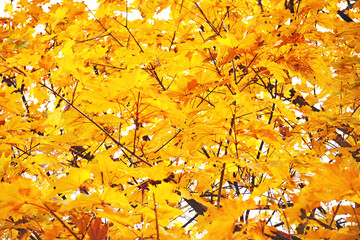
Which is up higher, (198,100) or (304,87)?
(304,87)

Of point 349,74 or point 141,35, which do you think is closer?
point 349,74

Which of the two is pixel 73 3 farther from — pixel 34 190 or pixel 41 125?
pixel 34 190

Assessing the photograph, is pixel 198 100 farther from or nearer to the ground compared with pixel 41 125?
nearer to the ground

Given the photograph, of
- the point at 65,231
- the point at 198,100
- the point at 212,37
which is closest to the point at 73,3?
the point at 212,37

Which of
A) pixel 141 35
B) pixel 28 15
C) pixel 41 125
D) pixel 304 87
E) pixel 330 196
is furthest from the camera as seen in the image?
pixel 28 15

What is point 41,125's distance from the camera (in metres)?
1.83

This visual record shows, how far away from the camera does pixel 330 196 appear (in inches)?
32.8

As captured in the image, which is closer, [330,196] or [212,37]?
[330,196]

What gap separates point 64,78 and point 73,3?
4.22 ft

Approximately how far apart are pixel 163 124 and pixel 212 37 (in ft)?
1.93

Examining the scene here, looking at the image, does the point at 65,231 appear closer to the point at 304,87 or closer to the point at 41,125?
the point at 41,125

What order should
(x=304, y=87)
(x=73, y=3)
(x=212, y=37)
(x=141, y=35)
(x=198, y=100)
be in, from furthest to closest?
(x=73, y=3), (x=304, y=87), (x=141, y=35), (x=212, y=37), (x=198, y=100)

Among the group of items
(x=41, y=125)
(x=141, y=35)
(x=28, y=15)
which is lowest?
(x=41, y=125)

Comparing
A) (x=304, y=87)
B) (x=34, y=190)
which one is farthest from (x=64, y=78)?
(x=304, y=87)
